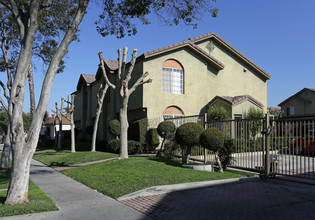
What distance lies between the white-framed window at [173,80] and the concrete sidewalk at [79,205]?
11.4 metres

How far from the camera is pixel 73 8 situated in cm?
1253

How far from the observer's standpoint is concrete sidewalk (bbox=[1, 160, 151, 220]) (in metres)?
6.37

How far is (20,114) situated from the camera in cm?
743

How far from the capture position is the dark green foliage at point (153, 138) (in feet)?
61.5

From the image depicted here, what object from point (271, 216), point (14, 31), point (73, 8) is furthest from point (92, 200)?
point (14, 31)

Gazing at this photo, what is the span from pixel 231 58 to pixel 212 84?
3553mm

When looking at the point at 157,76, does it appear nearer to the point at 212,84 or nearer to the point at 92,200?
the point at 212,84

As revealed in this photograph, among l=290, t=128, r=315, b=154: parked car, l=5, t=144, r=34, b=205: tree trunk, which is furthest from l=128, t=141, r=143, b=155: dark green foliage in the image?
l=5, t=144, r=34, b=205: tree trunk

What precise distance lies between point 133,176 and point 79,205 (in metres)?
3.18

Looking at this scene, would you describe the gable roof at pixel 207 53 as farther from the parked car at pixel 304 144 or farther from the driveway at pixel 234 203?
the driveway at pixel 234 203

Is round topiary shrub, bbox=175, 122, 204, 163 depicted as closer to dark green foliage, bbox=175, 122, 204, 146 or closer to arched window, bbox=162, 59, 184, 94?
dark green foliage, bbox=175, 122, 204, 146

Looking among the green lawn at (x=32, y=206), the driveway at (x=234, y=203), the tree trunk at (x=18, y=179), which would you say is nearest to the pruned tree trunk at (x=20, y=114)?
the tree trunk at (x=18, y=179)

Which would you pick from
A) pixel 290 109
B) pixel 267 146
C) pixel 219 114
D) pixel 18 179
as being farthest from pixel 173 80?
pixel 290 109

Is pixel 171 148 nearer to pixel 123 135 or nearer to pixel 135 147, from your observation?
pixel 123 135
